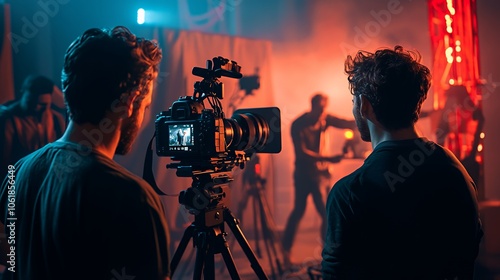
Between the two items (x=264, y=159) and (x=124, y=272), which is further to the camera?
(x=264, y=159)

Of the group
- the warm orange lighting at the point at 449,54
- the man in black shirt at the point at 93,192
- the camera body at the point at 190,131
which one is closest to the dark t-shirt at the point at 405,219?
the man in black shirt at the point at 93,192

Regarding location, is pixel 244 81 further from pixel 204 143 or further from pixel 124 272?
pixel 124 272

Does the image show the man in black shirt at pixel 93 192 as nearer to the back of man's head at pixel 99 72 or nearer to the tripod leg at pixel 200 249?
the back of man's head at pixel 99 72

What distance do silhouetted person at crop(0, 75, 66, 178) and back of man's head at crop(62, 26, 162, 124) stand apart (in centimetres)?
230

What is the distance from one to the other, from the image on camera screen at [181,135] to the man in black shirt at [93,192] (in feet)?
2.32

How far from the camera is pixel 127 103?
0.90 m

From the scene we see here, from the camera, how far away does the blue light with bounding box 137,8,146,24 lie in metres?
3.31

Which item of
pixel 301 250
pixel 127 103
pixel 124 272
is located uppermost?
pixel 127 103

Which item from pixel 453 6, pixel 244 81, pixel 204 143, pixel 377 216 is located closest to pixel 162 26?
pixel 244 81

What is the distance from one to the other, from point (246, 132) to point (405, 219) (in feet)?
3.31

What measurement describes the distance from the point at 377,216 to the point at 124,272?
60 centimetres

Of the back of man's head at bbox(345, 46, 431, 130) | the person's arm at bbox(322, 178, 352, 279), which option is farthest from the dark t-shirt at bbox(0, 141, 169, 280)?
the back of man's head at bbox(345, 46, 431, 130)

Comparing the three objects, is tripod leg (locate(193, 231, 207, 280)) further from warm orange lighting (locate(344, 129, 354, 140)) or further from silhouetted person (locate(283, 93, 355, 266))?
warm orange lighting (locate(344, 129, 354, 140))

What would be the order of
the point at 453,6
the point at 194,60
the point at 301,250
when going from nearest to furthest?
the point at 453,6 < the point at 194,60 < the point at 301,250
